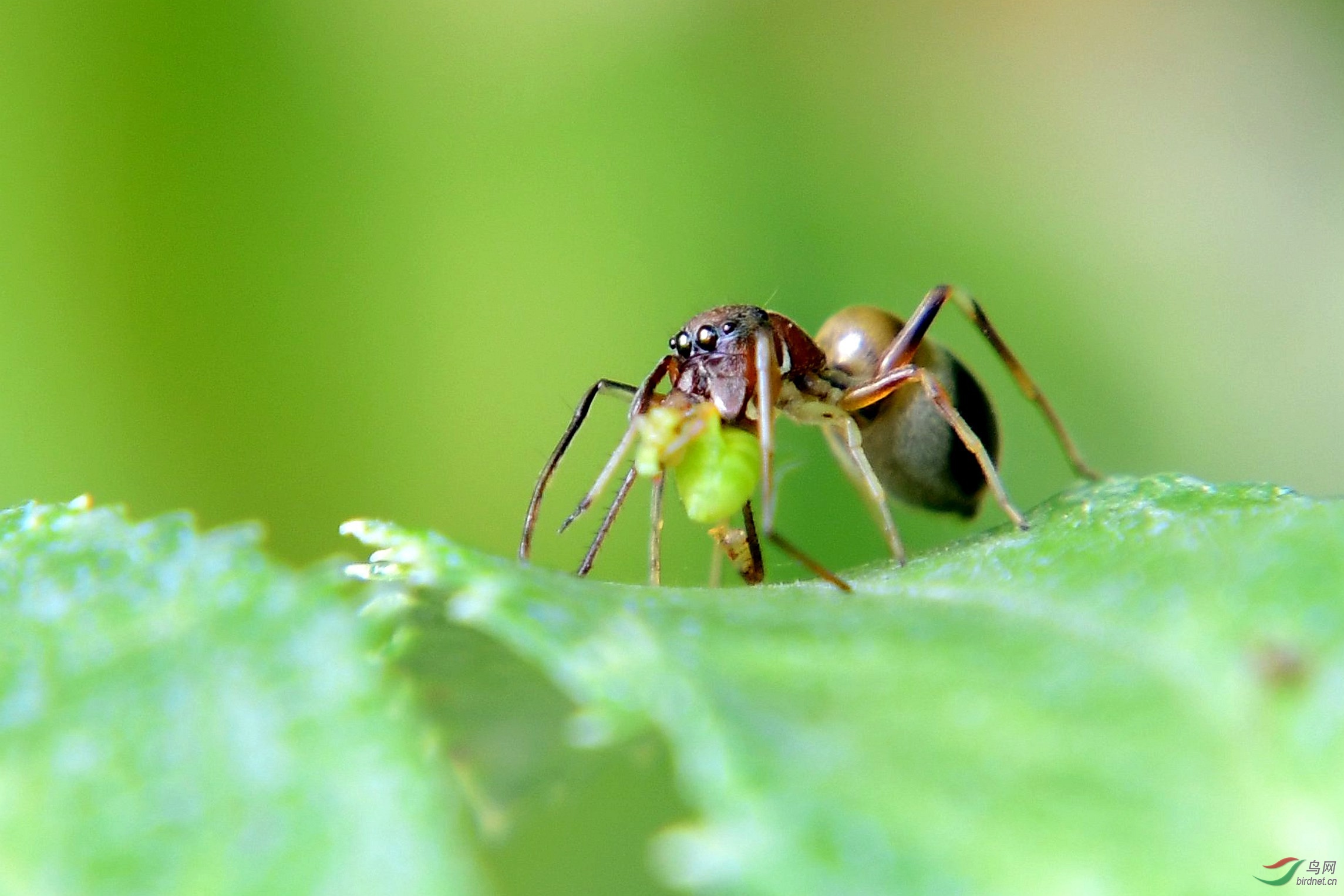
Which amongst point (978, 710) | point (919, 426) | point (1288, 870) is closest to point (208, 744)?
point (978, 710)

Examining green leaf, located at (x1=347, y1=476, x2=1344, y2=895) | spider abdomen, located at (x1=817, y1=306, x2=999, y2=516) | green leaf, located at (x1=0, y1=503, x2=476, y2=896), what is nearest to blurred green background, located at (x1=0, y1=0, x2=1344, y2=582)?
spider abdomen, located at (x1=817, y1=306, x2=999, y2=516)

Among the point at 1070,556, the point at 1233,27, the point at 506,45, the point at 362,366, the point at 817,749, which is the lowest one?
the point at 1070,556

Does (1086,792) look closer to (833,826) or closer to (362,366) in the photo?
(833,826)

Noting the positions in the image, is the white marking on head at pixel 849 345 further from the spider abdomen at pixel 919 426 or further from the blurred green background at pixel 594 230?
the blurred green background at pixel 594 230

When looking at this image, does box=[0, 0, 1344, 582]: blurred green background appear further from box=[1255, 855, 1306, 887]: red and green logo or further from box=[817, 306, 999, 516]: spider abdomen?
box=[1255, 855, 1306, 887]: red and green logo

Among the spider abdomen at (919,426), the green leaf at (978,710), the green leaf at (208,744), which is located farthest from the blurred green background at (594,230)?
the green leaf at (208,744)

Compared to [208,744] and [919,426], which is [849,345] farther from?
[208,744]

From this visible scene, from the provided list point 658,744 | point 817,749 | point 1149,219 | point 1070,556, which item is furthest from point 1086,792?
point 1149,219
